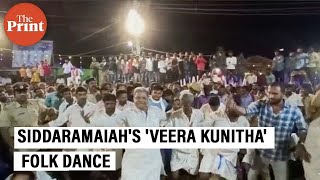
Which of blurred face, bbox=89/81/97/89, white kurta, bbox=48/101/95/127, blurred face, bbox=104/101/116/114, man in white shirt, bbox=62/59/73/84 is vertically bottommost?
white kurta, bbox=48/101/95/127

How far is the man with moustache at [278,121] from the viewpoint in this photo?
273cm

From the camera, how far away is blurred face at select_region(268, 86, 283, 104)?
2734 millimetres

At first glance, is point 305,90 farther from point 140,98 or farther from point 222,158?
point 140,98

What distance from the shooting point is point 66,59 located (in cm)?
271

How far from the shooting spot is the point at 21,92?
8.96 ft

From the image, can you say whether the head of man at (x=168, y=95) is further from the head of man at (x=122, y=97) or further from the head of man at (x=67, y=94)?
the head of man at (x=67, y=94)

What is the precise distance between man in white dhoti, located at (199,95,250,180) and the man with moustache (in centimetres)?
6

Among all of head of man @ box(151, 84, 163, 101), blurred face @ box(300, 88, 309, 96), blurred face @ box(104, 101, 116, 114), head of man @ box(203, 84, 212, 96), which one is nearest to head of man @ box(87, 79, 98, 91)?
blurred face @ box(104, 101, 116, 114)

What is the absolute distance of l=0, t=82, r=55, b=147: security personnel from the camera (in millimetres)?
2703

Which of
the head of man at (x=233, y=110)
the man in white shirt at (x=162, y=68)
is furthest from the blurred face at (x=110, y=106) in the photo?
the head of man at (x=233, y=110)

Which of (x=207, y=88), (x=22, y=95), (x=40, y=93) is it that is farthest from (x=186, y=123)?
(x=22, y=95)

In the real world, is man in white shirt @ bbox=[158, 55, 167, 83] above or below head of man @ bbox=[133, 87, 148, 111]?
above

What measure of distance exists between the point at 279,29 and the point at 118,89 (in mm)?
1038

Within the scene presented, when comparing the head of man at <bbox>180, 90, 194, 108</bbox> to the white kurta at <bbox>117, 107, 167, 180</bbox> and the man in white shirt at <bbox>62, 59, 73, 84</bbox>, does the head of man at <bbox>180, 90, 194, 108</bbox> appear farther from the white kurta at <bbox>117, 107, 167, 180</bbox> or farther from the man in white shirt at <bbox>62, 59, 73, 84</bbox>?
the man in white shirt at <bbox>62, 59, 73, 84</bbox>
